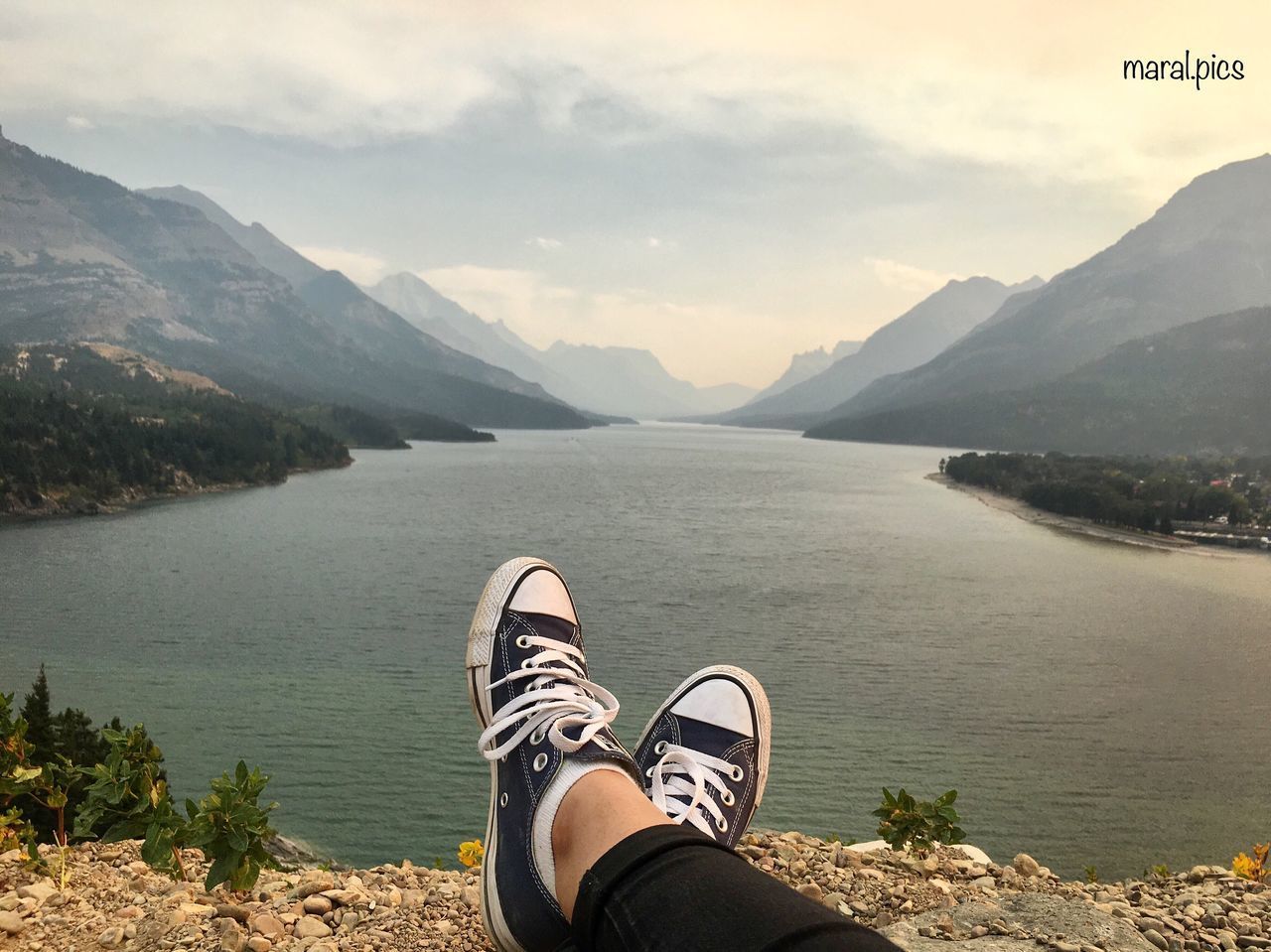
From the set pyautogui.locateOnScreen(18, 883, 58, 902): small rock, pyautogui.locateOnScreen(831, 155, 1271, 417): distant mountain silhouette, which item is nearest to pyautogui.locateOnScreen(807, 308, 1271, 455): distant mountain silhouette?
pyautogui.locateOnScreen(831, 155, 1271, 417): distant mountain silhouette

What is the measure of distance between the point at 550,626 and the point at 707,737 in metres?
0.64

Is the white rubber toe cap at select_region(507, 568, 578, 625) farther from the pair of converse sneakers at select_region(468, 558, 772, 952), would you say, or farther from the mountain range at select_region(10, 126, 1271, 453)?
the mountain range at select_region(10, 126, 1271, 453)

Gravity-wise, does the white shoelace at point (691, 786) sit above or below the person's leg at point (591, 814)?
below

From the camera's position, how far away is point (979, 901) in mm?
2334

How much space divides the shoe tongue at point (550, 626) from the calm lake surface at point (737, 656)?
7.21 metres

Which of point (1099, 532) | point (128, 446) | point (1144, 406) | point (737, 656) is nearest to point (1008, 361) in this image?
point (1144, 406)

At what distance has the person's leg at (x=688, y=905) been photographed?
110 cm

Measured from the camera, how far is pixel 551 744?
1990mm

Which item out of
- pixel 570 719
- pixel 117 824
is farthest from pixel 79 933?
pixel 570 719

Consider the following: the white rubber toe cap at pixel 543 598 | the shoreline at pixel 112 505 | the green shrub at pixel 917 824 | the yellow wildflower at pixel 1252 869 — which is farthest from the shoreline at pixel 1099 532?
the shoreline at pixel 112 505

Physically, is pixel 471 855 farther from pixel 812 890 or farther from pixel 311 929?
pixel 812 890

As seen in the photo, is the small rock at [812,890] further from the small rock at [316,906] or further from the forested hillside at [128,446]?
the forested hillside at [128,446]

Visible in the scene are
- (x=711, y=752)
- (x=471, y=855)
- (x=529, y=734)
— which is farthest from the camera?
(x=471, y=855)

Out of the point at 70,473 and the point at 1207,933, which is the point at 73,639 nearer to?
the point at 1207,933
